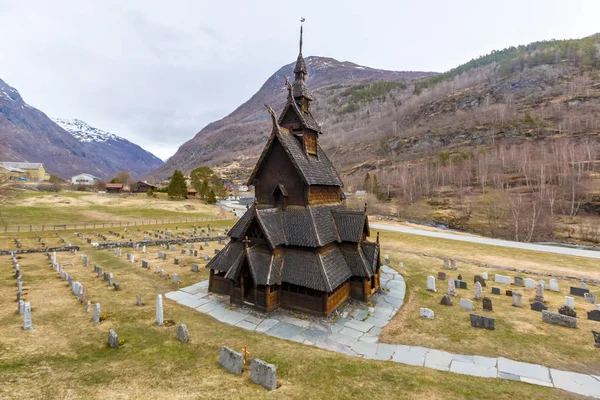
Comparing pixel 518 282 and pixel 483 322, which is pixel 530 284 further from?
pixel 483 322

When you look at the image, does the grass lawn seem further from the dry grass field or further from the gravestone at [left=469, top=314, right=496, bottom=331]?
the gravestone at [left=469, top=314, right=496, bottom=331]

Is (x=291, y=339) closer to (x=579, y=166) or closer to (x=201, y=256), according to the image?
(x=201, y=256)

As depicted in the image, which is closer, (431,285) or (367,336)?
(367,336)

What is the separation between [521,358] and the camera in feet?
36.9

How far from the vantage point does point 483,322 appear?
1391 centimetres

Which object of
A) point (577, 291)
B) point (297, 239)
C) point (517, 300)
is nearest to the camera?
point (297, 239)

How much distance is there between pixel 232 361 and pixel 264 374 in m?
1.51

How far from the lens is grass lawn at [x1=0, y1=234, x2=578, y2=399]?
8.38 metres

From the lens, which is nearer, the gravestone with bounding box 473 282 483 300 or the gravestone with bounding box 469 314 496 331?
the gravestone with bounding box 469 314 496 331

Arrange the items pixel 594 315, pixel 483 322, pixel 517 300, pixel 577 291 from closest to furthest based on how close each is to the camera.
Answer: pixel 483 322 < pixel 594 315 < pixel 517 300 < pixel 577 291

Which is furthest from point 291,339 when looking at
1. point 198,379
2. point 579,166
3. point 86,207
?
point 579,166

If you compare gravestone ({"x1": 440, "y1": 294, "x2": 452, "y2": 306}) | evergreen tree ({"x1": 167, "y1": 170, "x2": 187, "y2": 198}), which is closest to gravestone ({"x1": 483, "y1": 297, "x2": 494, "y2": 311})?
gravestone ({"x1": 440, "y1": 294, "x2": 452, "y2": 306})

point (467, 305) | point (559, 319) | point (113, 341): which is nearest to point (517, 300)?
point (559, 319)

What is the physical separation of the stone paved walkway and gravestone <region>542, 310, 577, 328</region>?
16.9 ft
